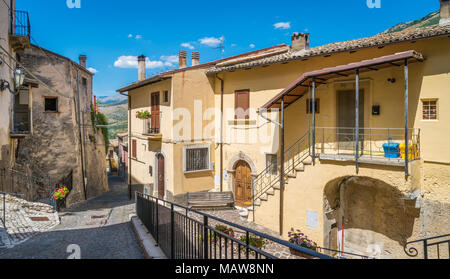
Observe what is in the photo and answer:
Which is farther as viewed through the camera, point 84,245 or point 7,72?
point 7,72

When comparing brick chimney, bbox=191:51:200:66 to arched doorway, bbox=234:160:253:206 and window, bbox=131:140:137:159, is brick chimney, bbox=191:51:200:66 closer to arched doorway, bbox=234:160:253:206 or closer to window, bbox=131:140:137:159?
window, bbox=131:140:137:159

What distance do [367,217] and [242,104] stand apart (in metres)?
7.58

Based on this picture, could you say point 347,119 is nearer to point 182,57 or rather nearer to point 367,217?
point 367,217

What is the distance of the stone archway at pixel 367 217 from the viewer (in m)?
10.5

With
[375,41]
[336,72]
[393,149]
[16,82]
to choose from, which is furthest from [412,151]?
[16,82]

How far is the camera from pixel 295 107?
12727 millimetres

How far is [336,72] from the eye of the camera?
32.2 feet

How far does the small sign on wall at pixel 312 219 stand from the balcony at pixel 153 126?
29.6 feet

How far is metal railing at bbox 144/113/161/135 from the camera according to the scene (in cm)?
1653

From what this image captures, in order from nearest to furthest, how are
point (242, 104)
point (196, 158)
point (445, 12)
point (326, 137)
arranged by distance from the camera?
point (445, 12) < point (326, 137) < point (242, 104) < point (196, 158)

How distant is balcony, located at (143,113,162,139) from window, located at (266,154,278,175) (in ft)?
20.2

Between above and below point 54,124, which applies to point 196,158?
below
